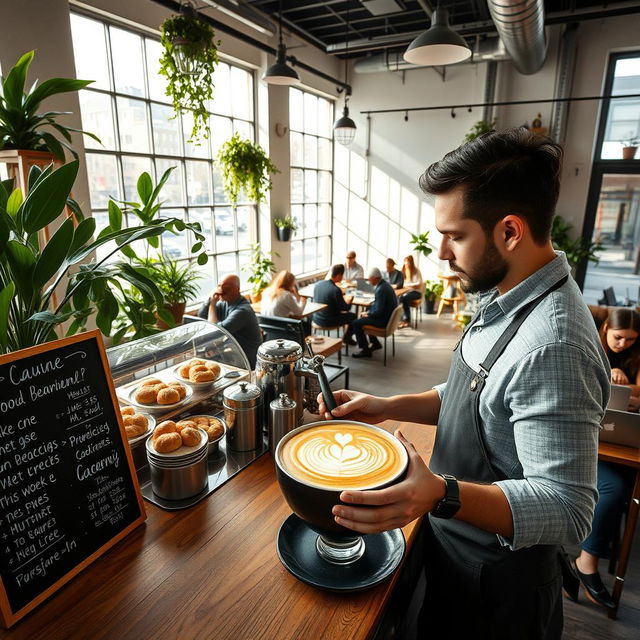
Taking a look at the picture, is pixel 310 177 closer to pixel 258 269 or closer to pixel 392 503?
pixel 258 269

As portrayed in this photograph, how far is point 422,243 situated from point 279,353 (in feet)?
26.0

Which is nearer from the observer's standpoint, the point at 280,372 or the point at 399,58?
the point at 280,372

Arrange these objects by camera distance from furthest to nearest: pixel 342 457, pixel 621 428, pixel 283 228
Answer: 1. pixel 283 228
2. pixel 621 428
3. pixel 342 457

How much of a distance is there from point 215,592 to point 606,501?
2217 mm

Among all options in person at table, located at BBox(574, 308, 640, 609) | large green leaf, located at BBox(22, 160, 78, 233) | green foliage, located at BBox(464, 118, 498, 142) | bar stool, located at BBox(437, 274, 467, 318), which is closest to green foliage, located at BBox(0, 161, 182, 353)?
large green leaf, located at BBox(22, 160, 78, 233)

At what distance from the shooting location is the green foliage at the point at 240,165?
232 inches

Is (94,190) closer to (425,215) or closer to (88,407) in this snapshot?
(88,407)

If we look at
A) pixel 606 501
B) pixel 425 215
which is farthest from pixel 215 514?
pixel 425 215

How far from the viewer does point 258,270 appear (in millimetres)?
7055

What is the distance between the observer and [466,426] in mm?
1118

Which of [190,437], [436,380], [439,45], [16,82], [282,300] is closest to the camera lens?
[190,437]

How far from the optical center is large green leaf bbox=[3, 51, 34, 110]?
5.25 ft

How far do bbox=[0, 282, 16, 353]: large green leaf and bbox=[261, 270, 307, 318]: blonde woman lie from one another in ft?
13.8

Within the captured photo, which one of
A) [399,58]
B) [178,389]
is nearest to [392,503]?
[178,389]
